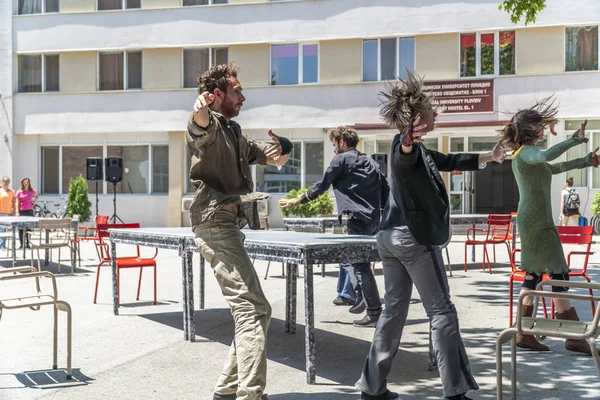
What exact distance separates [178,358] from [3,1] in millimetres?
26788

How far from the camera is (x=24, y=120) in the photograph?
95.3 ft

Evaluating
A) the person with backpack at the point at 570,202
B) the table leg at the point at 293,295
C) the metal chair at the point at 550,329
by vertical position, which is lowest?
the table leg at the point at 293,295

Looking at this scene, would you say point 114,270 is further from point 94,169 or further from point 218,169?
point 94,169

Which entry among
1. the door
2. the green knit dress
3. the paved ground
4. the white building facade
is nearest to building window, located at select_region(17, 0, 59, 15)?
the white building facade

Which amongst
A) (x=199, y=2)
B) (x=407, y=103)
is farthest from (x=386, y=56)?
(x=407, y=103)

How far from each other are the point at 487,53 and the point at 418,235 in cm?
2173

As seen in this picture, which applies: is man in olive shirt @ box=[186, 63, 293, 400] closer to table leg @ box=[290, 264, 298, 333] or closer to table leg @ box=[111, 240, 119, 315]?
table leg @ box=[290, 264, 298, 333]

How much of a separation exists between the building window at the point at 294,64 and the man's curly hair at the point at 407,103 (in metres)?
21.9

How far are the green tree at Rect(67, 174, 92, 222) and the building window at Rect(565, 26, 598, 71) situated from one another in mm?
16523

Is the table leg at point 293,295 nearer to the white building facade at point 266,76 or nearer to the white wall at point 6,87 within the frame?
the white building facade at point 266,76

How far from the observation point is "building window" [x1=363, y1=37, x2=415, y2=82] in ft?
84.1

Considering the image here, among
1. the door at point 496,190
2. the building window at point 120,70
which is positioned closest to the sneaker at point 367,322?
the building window at point 120,70

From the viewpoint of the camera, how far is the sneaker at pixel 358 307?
337 inches

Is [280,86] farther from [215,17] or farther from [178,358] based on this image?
[178,358]
